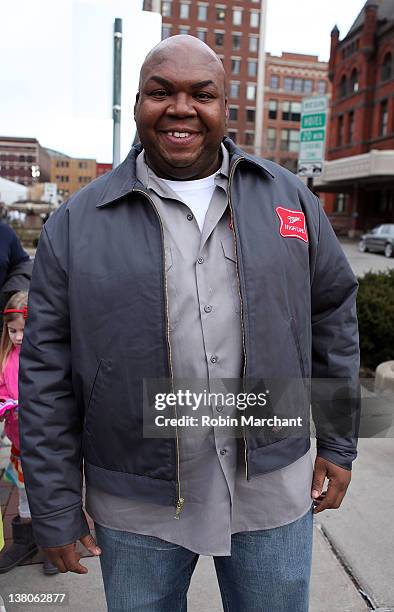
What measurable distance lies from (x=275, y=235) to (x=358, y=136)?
3871cm

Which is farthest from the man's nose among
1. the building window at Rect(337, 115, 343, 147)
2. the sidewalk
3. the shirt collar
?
the building window at Rect(337, 115, 343, 147)

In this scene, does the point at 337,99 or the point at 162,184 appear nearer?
the point at 162,184

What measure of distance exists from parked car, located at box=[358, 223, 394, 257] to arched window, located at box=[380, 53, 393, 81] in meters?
16.5

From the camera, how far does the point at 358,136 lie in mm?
36906

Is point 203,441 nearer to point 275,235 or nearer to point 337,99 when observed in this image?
point 275,235

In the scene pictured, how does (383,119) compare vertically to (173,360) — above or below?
above

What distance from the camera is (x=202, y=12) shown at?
6325 centimetres

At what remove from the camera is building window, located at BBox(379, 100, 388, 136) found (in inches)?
1361

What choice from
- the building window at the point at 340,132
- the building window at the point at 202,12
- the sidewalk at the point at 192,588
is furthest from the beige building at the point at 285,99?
the sidewalk at the point at 192,588

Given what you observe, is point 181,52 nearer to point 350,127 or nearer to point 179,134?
point 179,134

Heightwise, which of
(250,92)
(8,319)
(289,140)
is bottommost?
(8,319)

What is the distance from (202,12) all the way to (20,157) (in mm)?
71055

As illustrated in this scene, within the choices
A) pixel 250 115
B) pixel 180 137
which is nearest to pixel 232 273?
pixel 180 137

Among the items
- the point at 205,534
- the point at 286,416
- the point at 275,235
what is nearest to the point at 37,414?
the point at 205,534
